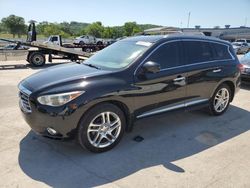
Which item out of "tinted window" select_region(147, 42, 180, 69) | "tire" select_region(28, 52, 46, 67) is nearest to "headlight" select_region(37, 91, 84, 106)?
"tinted window" select_region(147, 42, 180, 69)

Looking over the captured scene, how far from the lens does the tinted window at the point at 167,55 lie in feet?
14.4

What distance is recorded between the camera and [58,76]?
396 centimetres

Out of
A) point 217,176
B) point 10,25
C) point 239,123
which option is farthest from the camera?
point 10,25

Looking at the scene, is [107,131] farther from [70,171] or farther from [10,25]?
[10,25]

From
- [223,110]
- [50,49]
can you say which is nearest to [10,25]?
[50,49]

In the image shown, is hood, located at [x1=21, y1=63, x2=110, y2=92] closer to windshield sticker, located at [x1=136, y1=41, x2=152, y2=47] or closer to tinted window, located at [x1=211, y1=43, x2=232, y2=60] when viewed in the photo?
windshield sticker, located at [x1=136, y1=41, x2=152, y2=47]

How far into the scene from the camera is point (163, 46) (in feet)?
14.8

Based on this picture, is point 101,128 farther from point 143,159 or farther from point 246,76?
point 246,76

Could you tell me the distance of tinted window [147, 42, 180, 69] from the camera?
440cm

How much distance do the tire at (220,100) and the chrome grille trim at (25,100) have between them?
365cm

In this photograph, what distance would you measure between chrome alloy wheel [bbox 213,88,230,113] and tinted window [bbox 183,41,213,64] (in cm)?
87

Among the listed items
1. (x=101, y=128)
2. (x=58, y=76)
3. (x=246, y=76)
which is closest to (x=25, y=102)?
(x=58, y=76)

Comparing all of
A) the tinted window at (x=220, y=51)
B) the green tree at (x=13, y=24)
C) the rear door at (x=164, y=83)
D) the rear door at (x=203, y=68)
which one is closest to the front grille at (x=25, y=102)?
the rear door at (x=164, y=83)

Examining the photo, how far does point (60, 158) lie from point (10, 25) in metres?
108
